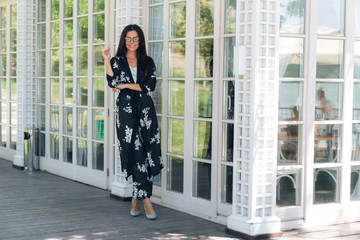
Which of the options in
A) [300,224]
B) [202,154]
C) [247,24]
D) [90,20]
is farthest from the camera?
[90,20]

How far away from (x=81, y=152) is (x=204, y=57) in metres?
2.57

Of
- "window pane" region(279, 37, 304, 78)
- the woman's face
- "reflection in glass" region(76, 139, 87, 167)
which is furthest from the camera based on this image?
"reflection in glass" region(76, 139, 87, 167)

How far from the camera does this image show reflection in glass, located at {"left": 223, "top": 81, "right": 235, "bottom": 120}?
5148mm

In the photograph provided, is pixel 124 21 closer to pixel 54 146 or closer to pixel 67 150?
pixel 67 150

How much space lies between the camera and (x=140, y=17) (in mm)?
6203

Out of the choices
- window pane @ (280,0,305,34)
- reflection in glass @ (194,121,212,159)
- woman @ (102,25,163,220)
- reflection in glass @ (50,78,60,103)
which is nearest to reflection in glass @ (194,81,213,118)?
reflection in glass @ (194,121,212,159)

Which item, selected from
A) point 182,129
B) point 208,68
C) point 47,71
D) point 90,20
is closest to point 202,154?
point 182,129

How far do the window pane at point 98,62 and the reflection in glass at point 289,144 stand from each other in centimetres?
260

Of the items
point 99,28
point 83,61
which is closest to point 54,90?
point 83,61

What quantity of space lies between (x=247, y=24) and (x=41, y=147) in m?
4.44

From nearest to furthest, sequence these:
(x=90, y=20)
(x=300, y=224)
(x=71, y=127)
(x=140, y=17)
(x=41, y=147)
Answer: (x=300, y=224) < (x=140, y=17) < (x=90, y=20) < (x=71, y=127) < (x=41, y=147)

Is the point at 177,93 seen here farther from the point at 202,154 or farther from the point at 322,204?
the point at 322,204

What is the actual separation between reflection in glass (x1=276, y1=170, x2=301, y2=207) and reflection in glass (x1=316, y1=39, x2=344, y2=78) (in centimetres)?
85

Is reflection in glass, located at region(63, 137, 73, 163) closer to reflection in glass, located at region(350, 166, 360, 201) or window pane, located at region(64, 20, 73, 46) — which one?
window pane, located at region(64, 20, 73, 46)
